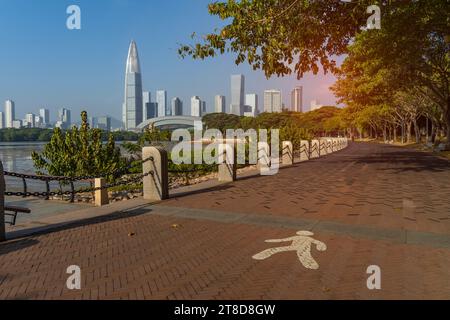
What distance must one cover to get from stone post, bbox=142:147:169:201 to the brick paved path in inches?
21.2

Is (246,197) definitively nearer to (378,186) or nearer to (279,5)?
(378,186)

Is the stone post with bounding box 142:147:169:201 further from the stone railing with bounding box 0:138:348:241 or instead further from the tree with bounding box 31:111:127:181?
the tree with bounding box 31:111:127:181

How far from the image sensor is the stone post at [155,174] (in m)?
10.1

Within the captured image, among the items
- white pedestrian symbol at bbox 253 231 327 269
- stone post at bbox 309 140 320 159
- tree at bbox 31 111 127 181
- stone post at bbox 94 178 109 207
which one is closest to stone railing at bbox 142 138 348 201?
stone post at bbox 94 178 109 207

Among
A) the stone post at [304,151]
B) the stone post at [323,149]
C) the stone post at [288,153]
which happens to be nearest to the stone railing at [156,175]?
the stone post at [288,153]

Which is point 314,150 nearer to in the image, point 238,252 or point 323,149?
point 323,149

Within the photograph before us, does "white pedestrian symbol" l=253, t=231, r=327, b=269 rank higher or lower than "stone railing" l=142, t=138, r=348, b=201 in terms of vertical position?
lower

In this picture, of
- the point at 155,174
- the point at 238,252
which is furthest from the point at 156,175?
the point at 238,252

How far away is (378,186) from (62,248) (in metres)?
10.5

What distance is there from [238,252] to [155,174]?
17.3 feet

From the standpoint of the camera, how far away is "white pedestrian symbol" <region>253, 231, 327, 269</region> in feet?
16.8

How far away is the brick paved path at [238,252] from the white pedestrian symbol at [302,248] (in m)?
0.11
